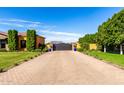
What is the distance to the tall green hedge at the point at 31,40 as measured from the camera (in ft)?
158

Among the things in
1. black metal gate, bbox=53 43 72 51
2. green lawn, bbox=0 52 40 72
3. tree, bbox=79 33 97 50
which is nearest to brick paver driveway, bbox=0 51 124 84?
green lawn, bbox=0 52 40 72

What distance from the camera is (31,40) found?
48125mm

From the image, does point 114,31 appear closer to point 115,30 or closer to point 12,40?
point 115,30

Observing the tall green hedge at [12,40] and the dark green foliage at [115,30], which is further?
the tall green hedge at [12,40]

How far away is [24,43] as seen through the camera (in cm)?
5100

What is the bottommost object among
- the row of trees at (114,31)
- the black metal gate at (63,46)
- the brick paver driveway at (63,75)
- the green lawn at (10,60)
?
the brick paver driveway at (63,75)

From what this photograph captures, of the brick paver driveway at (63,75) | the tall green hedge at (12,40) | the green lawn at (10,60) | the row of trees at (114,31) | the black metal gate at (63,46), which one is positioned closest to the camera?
the brick paver driveway at (63,75)

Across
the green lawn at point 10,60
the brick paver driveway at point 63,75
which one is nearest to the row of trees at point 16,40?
the green lawn at point 10,60

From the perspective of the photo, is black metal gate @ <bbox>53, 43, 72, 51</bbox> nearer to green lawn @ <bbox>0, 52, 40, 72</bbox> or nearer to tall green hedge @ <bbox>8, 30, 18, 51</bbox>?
tall green hedge @ <bbox>8, 30, 18, 51</bbox>

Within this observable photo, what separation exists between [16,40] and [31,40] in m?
3.02

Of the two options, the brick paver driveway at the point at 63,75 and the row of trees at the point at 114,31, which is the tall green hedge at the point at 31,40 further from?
the brick paver driveway at the point at 63,75
